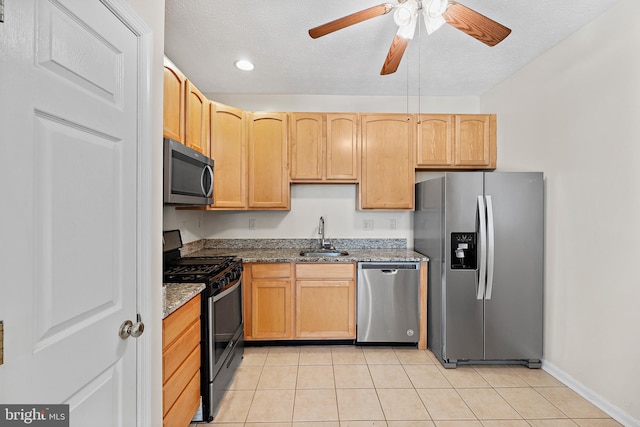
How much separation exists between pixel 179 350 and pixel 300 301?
56.6 inches

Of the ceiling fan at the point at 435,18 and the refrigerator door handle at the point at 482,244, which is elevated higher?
the ceiling fan at the point at 435,18

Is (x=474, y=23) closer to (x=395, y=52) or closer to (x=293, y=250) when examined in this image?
(x=395, y=52)

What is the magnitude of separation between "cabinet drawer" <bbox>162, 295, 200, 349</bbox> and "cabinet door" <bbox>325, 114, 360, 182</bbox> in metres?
1.86

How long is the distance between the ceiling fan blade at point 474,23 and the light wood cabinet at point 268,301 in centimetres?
220

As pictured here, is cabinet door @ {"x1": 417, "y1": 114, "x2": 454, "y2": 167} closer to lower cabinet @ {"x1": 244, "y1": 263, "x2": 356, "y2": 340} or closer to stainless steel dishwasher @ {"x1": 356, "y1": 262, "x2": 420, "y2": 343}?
stainless steel dishwasher @ {"x1": 356, "y1": 262, "x2": 420, "y2": 343}

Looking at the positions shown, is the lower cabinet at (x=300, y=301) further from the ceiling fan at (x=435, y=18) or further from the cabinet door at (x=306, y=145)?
the ceiling fan at (x=435, y=18)

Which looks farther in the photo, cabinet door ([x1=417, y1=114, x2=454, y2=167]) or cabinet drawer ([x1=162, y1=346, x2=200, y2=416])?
cabinet door ([x1=417, y1=114, x2=454, y2=167])

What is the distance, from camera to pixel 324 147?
316 cm

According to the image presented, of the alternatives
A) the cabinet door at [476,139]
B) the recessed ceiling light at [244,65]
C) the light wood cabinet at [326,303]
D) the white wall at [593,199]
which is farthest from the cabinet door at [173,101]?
the white wall at [593,199]

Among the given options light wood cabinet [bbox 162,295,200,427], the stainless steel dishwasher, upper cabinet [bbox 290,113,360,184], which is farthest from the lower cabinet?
light wood cabinet [bbox 162,295,200,427]

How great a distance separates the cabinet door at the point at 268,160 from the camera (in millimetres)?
3107

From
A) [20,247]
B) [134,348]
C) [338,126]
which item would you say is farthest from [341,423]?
[338,126]

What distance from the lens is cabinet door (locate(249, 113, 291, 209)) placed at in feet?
10.2

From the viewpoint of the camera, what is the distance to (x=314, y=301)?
290 centimetres
